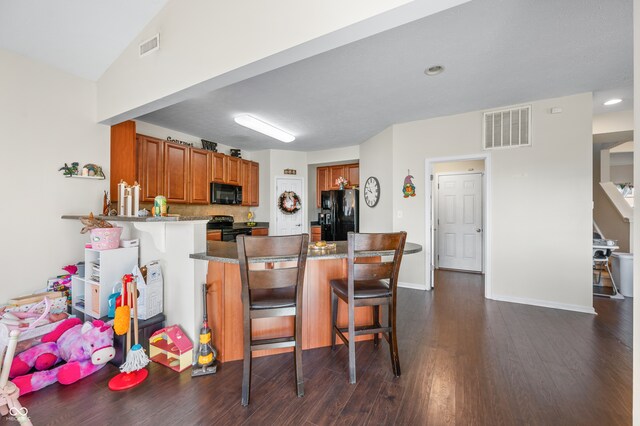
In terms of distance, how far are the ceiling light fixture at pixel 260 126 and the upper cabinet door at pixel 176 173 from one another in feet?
3.58

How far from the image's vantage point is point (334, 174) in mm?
5859

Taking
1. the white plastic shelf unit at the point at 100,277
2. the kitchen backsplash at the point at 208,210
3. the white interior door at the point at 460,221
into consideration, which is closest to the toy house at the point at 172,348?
the white plastic shelf unit at the point at 100,277

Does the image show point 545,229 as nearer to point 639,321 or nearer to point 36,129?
point 639,321

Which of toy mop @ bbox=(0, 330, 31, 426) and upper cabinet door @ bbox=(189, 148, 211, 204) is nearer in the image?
toy mop @ bbox=(0, 330, 31, 426)

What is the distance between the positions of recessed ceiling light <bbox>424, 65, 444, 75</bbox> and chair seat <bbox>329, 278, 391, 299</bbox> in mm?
2107

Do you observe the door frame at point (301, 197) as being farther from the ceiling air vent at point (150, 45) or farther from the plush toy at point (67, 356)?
the plush toy at point (67, 356)

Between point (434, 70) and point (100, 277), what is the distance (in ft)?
11.7

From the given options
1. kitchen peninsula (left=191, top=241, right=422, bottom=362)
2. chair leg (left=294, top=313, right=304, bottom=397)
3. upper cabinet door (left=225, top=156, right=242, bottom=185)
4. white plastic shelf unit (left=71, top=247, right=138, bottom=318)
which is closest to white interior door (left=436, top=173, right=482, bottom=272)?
kitchen peninsula (left=191, top=241, right=422, bottom=362)

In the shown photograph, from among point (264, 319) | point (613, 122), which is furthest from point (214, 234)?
point (613, 122)

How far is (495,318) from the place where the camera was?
9.07 feet

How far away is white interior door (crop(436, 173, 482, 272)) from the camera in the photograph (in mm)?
4895

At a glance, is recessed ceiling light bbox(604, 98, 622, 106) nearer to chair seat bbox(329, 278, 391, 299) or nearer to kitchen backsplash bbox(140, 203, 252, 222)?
chair seat bbox(329, 278, 391, 299)

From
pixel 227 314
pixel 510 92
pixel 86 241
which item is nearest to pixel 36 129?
pixel 86 241

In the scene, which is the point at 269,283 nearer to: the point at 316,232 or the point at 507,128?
the point at 507,128
